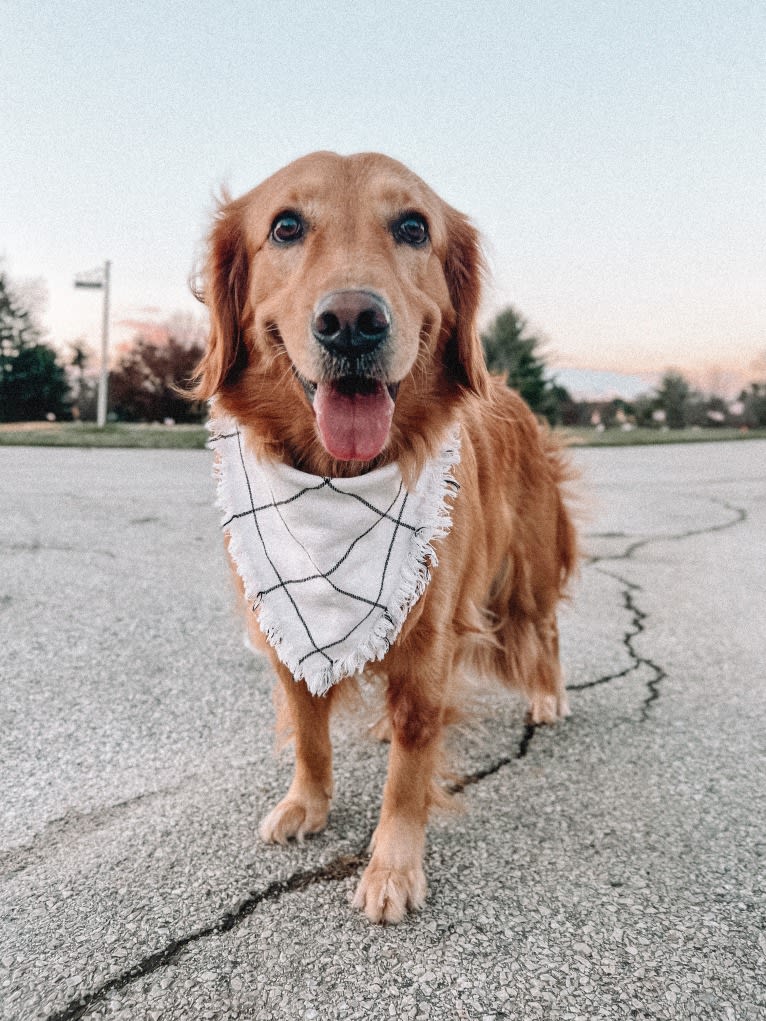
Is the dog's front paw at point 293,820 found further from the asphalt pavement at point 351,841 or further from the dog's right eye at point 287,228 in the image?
the dog's right eye at point 287,228

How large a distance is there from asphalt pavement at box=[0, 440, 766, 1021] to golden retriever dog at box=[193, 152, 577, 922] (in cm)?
19

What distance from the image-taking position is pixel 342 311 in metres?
1.83

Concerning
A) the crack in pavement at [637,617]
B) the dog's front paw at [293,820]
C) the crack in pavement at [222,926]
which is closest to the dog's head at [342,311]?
the dog's front paw at [293,820]

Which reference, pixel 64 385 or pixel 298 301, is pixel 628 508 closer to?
pixel 298 301

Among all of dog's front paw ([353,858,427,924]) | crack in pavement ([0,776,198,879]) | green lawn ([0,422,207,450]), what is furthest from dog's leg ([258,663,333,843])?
green lawn ([0,422,207,450])

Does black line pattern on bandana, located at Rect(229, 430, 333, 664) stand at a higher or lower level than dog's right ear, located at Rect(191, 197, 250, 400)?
lower

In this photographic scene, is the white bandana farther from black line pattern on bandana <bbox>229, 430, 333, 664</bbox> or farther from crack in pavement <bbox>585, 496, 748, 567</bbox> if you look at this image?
crack in pavement <bbox>585, 496, 748, 567</bbox>

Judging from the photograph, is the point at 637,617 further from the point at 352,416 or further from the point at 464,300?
the point at 352,416

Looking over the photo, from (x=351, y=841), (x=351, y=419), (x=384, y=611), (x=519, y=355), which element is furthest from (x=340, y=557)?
(x=519, y=355)

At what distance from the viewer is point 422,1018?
5.18ft

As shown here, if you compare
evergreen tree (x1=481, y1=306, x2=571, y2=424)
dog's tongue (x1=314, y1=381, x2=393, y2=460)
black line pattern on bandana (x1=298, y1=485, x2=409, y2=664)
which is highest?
evergreen tree (x1=481, y1=306, x2=571, y2=424)

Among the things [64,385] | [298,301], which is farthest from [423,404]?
[64,385]

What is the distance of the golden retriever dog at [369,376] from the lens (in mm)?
1947

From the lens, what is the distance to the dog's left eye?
2.21 metres
